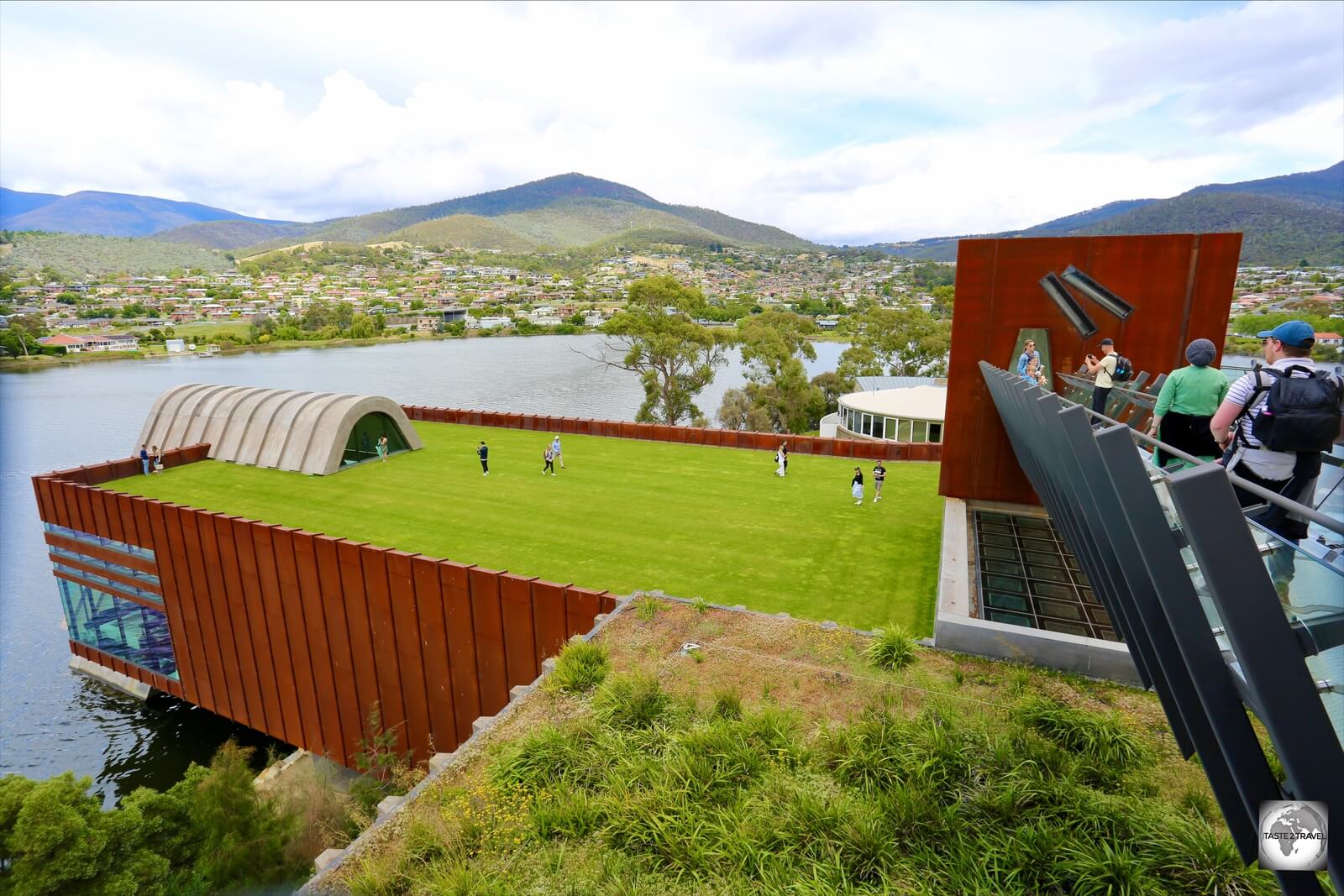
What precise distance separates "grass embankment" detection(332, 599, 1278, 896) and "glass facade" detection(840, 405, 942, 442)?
26.1 m

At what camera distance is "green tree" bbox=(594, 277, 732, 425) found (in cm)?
4538

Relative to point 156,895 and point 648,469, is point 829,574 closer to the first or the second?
point 648,469

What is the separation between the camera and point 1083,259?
49.1 ft

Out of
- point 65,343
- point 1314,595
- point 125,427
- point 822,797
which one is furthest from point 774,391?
point 65,343

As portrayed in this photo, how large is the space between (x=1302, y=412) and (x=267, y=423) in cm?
2709

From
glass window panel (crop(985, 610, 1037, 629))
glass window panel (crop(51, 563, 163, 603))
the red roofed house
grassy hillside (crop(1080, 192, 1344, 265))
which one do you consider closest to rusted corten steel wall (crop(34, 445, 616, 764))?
glass window panel (crop(51, 563, 163, 603))

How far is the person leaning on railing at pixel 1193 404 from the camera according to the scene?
557cm

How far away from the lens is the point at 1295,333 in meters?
4.41

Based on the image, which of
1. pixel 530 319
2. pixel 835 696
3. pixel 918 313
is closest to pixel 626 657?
pixel 835 696

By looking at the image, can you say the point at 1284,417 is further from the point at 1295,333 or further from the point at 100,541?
the point at 100,541

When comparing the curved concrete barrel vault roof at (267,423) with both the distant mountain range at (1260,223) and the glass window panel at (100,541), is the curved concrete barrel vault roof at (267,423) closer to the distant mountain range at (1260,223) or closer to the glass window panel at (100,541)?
the glass window panel at (100,541)

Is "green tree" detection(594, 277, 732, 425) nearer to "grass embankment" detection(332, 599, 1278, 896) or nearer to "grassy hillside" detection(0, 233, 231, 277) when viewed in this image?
"grass embankment" detection(332, 599, 1278, 896)

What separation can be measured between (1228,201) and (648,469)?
110 meters

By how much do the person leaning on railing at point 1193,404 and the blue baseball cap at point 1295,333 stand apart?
913 millimetres
